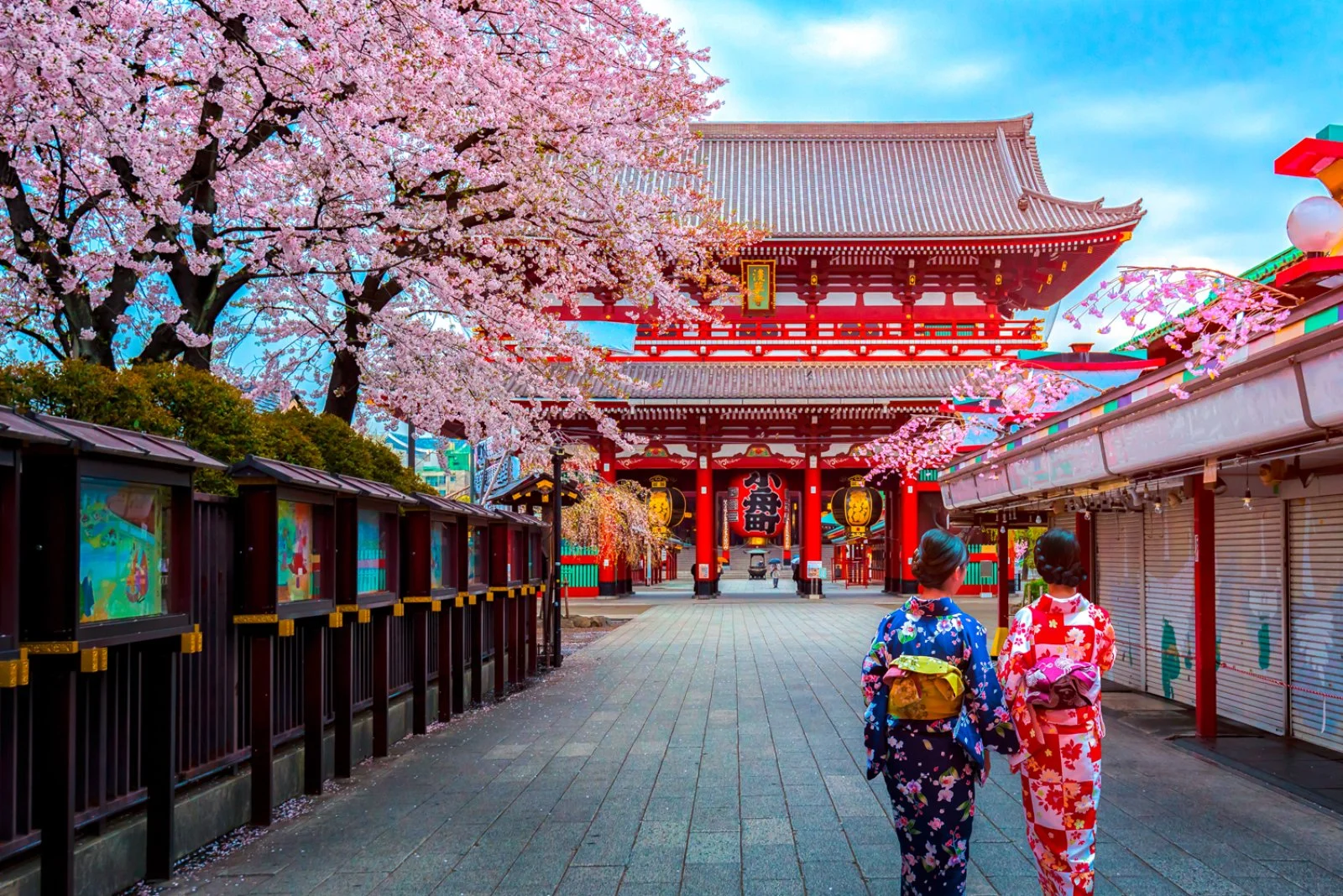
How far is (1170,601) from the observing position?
1030 centimetres

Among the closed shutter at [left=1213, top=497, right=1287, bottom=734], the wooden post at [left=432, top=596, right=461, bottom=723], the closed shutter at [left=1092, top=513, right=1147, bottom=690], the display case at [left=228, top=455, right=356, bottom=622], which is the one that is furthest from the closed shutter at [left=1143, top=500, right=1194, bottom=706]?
the display case at [left=228, top=455, right=356, bottom=622]

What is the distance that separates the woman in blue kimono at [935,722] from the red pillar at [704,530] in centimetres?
2485

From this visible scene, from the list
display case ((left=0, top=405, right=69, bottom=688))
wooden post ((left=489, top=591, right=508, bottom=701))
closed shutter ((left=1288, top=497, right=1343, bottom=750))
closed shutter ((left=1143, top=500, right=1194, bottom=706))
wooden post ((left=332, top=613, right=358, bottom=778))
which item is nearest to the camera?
display case ((left=0, top=405, right=69, bottom=688))

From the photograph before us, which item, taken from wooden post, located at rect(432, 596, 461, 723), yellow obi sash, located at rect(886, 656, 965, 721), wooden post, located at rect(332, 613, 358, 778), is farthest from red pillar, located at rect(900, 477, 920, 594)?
yellow obi sash, located at rect(886, 656, 965, 721)

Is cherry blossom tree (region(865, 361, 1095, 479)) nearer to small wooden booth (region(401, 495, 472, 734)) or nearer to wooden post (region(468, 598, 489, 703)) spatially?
wooden post (region(468, 598, 489, 703))

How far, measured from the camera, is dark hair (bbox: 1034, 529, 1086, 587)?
14.4ft

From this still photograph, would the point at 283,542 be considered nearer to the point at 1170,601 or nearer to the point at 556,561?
the point at 556,561

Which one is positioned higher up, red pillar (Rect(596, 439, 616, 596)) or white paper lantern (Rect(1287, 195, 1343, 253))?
white paper lantern (Rect(1287, 195, 1343, 253))

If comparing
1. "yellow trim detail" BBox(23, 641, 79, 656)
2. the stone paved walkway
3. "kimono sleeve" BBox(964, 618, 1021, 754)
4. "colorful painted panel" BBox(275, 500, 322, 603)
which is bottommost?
the stone paved walkway

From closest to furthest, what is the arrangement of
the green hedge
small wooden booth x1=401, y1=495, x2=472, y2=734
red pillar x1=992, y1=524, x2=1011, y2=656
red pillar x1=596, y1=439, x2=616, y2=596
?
the green hedge, small wooden booth x1=401, y1=495, x2=472, y2=734, red pillar x1=992, y1=524, x2=1011, y2=656, red pillar x1=596, y1=439, x2=616, y2=596

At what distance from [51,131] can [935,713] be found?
26.0ft

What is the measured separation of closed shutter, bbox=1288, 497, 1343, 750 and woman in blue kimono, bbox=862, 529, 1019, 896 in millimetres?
4846

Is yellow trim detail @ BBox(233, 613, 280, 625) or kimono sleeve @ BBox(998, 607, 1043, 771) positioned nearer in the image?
kimono sleeve @ BBox(998, 607, 1043, 771)

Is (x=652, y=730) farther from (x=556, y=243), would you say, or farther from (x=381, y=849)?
(x=556, y=243)
